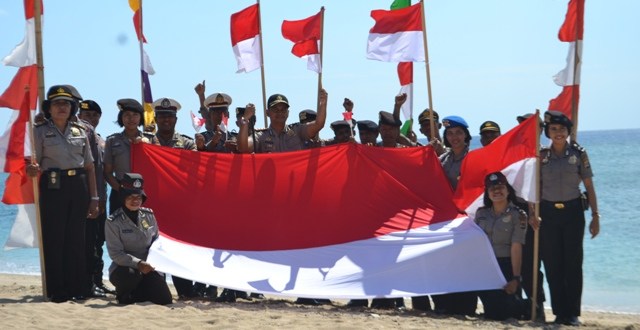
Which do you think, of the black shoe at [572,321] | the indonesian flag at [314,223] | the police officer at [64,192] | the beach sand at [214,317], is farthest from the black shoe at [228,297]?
the black shoe at [572,321]

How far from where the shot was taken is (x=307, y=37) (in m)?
10.6

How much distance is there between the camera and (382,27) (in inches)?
398

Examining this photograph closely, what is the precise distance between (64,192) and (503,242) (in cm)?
403

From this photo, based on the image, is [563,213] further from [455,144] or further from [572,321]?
[455,144]

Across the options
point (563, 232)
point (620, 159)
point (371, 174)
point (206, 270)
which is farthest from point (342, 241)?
point (620, 159)

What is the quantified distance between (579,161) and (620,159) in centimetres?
5300

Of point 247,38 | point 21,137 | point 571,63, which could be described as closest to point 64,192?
point 21,137

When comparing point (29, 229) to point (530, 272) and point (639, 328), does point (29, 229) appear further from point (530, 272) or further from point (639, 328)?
point (639, 328)

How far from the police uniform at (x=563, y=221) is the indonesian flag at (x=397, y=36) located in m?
1.89

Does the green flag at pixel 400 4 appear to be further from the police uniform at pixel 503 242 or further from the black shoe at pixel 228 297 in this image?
the black shoe at pixel 228 297

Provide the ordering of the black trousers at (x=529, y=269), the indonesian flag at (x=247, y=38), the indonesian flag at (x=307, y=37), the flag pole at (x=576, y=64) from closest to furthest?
the black trousers at (x=529, y=269) → the flag pole at (x=576, y=64) → the indonesian flag at (x=307, y=37) → the indonesian flag at (x=247, y=38)

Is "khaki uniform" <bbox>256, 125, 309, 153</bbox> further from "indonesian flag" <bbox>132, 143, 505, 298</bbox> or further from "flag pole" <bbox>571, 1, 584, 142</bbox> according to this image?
"flag pole" <bbox>571, 1, 584, 142</bbox>

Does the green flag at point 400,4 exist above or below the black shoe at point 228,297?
above

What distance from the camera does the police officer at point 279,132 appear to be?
31.7ft
